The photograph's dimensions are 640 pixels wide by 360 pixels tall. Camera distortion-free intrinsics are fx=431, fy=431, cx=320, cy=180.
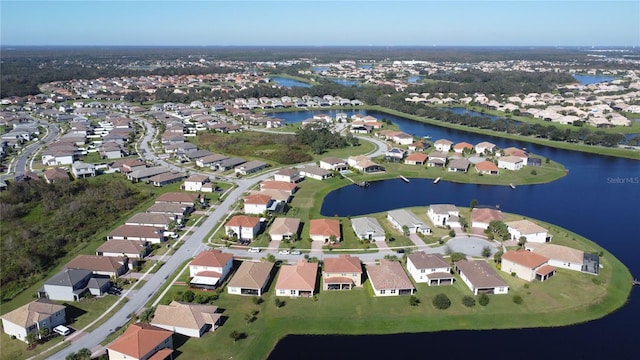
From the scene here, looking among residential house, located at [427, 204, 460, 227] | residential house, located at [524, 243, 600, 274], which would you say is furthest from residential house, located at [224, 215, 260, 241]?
residential house, located at [524, 243, 600, 274]

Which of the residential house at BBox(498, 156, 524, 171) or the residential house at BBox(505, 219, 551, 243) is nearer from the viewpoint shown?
the residential house at BBox(505, 219, 551, 243)

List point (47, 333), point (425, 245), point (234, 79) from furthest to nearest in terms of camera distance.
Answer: point (234, 79), point (425, 245), point (47, 333)

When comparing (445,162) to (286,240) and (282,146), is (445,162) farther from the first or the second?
(286,240)

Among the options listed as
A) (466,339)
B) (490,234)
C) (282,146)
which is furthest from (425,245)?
A: (282,146)

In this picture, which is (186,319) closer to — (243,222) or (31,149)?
(243,222)

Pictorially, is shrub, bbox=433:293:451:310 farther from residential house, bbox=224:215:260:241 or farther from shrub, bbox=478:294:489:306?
residential house, bbox=224:215:260:241

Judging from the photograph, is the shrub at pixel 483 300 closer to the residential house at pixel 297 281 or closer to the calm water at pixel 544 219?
the calm water at pixel 544 219
